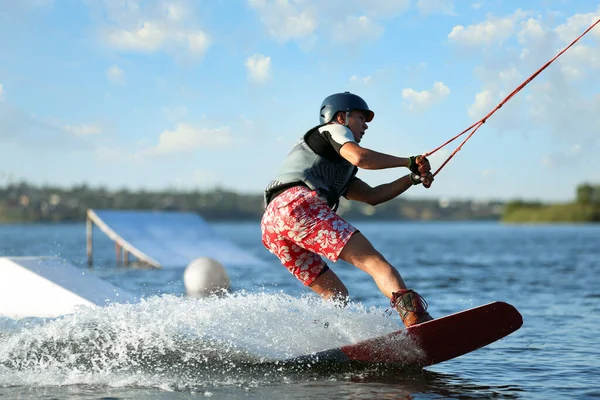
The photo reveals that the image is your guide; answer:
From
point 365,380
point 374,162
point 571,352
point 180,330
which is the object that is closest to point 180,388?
point 180,330

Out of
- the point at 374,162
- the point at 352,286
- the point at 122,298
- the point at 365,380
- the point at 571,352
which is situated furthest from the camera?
the point at 352,286

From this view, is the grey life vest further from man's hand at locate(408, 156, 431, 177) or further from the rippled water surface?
the rippled water surface

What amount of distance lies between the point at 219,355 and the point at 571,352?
4215 millimetres

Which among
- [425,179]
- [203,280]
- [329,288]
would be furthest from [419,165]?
[203,280]

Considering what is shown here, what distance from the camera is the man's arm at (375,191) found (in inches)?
271

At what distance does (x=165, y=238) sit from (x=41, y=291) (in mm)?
19214

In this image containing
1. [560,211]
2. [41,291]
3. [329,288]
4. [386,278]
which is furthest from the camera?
[560,211]

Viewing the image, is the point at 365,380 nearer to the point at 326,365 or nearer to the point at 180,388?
the point at 326,365

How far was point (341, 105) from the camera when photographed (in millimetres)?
6605

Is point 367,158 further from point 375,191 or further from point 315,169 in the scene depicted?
point 375,191

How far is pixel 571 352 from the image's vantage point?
8.91 meters

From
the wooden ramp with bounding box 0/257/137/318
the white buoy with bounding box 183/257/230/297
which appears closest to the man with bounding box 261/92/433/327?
the wooden ramp with bounding box 0/257/137/318

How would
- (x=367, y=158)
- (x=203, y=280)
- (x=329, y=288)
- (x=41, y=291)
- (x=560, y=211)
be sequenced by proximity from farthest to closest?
(x=560, y=211) → (x=203, y=280) → (x=41, y=291) → (x=329, y=288) → (x=367, y=158)

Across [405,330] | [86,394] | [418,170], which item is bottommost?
[86,394]
